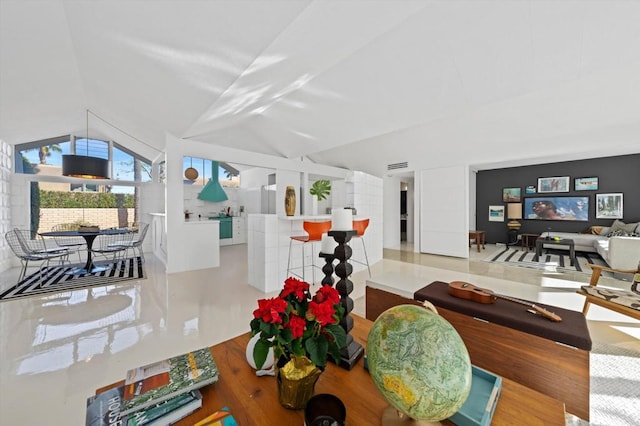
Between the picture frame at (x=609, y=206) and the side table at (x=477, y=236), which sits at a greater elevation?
the picture frame at (x=609, y=206)

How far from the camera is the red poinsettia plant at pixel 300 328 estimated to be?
2.20 feet

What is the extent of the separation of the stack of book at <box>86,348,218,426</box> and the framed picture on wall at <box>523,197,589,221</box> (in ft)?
27.9

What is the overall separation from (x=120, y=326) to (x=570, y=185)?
9.25m

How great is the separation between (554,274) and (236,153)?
6.08m

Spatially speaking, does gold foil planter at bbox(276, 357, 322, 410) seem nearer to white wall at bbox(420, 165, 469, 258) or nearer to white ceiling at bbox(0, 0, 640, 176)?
white ceiling at bbox(0, 0, 640, 176)

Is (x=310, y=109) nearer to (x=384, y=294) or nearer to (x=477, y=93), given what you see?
(x=477, y=93)

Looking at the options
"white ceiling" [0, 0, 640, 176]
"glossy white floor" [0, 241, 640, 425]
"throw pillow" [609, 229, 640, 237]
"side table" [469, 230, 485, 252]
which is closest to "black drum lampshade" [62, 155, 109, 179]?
"white ceiling" [0, 0, 640, 176]

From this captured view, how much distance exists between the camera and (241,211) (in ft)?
26.6

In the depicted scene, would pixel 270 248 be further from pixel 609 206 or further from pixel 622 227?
pixel 609 206

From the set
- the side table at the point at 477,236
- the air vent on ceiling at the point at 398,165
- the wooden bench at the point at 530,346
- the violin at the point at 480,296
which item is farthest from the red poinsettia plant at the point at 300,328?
the side table at the point at 477,236

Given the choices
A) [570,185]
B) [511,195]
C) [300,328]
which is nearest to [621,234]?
[570,185]

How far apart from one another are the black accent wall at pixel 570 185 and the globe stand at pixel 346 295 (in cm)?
797

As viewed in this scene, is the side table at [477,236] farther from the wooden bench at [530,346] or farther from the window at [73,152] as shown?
the window at [73,152]

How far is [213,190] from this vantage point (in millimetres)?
7113
